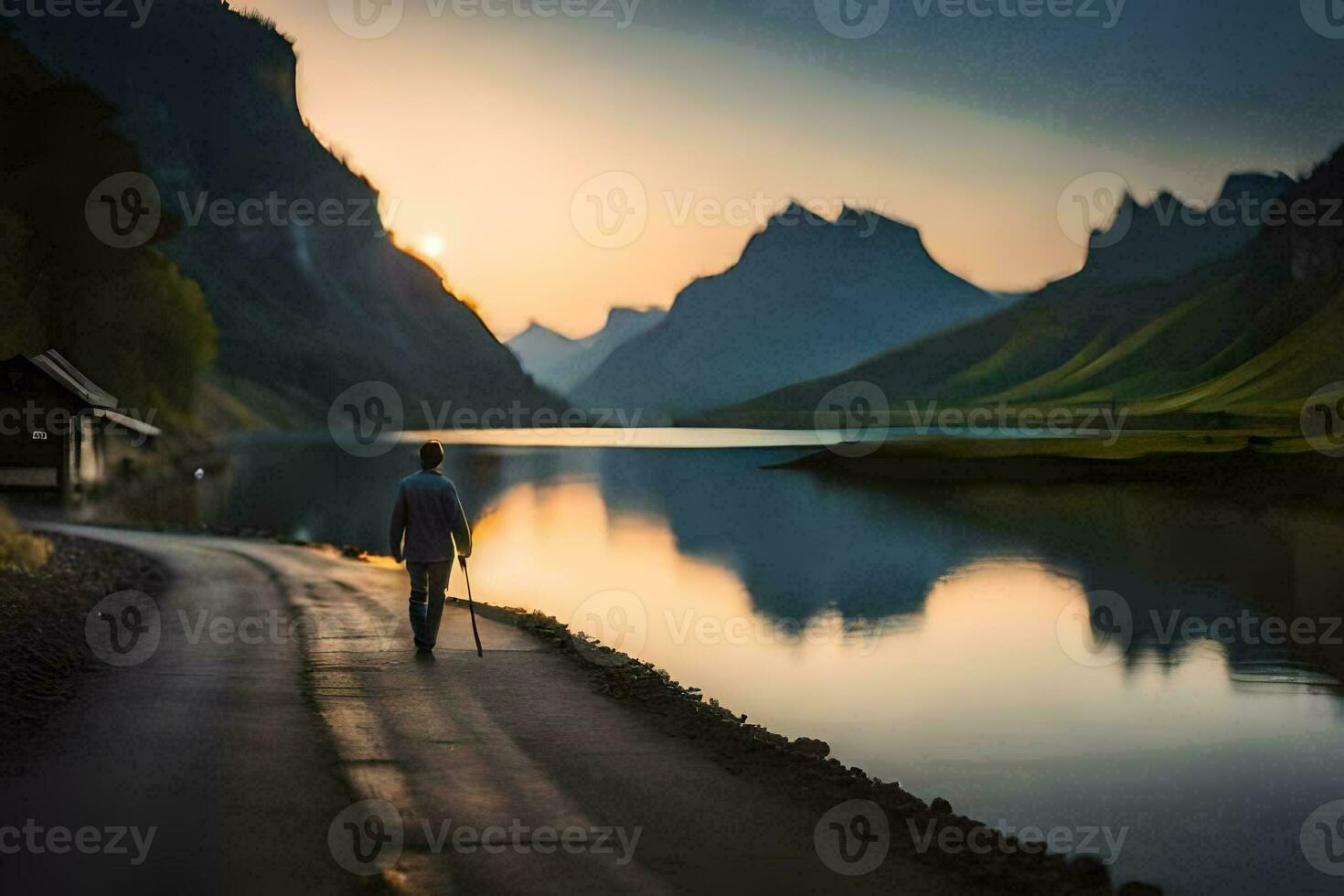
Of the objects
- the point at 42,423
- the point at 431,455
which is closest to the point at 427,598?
the point at 431,455

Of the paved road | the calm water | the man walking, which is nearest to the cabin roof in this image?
the calm water

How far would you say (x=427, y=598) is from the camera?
1502 centimetres

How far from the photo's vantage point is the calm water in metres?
11.6

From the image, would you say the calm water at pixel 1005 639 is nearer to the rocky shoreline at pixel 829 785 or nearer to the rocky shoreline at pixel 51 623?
the rocky shoreline at pixel 829 785

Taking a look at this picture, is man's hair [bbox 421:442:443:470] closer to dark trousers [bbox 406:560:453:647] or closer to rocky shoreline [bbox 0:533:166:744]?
dark trousers [bbox 406:560:453:647]

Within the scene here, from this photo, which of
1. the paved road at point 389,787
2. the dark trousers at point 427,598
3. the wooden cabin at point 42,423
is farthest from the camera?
the wooden cabin at point 42,423

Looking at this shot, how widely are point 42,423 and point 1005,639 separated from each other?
Result: 46724 mm

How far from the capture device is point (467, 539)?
1455 cm

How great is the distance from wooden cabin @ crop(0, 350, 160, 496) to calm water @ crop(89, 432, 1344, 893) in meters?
6.43

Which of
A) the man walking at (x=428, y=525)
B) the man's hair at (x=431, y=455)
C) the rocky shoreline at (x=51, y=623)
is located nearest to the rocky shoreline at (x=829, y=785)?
the man walking at (x=428, y=525)

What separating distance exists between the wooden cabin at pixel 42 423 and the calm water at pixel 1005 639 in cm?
643

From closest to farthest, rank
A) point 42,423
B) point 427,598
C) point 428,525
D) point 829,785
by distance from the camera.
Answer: point 829,785, point 428,525, point 427,598, point 42,423

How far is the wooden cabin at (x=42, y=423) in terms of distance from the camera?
51.3 meters

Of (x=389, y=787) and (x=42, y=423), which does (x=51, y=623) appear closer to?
(x=389, y=787)
